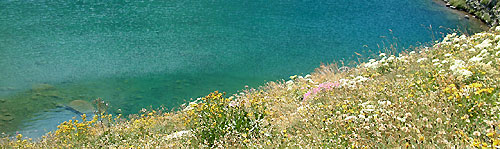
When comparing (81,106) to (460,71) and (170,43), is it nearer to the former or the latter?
(170,43)

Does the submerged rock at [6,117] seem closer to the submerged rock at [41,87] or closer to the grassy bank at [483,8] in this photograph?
the submerged rock at [41,87]

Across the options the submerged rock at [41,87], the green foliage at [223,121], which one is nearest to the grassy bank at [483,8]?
the green foliage at [223,121]

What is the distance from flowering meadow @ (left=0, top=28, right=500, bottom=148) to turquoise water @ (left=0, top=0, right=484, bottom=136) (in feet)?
21.1

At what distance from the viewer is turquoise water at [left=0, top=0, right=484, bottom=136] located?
15.9 m

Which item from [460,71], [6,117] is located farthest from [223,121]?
[6,117]

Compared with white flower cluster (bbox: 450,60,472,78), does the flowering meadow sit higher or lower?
lower

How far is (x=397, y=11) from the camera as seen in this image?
35312mm

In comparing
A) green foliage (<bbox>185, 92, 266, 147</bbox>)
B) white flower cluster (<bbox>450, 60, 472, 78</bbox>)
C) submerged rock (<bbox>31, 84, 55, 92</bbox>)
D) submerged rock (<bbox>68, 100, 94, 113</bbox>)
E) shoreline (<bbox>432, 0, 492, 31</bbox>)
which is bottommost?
shoreline (<bbox>432, 0, 492, 31</bbox>)

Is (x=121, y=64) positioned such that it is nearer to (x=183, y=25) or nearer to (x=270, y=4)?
(x=183, y=25)

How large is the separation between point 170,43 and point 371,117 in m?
19.8

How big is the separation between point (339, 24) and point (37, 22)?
21.5 metres

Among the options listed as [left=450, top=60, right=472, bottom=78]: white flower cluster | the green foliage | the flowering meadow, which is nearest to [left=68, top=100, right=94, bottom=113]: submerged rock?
the flowering meadow

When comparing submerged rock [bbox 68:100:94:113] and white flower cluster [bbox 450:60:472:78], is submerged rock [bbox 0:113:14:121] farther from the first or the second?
white flower cluster [bbox 450:60:472:78]

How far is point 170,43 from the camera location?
918 inches
